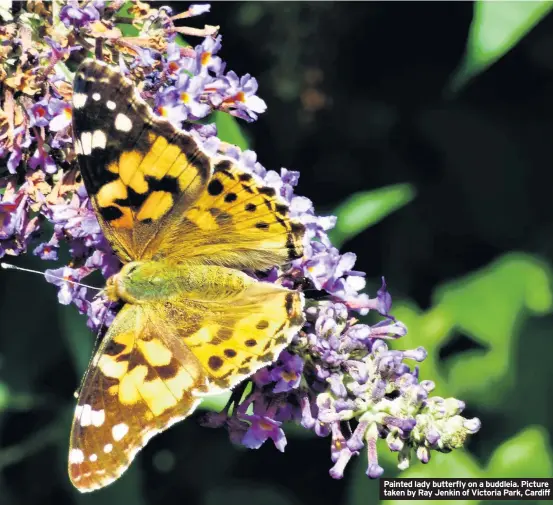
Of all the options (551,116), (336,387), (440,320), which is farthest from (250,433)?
(551,116)

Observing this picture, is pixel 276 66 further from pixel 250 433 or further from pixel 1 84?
pixel 250 433

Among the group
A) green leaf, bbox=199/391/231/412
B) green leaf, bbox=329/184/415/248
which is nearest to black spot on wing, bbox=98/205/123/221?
green leaf, bbox=199/391/231/412

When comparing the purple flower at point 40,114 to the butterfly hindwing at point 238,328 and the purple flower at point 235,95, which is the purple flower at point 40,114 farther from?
the butterfly hindwing at point 238,328

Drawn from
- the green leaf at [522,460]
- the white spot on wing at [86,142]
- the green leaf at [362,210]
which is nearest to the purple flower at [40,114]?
the white spot on wing at [86,142]

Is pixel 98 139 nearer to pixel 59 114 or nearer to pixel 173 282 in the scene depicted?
pixel 59 114

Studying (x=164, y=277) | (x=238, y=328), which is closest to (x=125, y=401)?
(x=238, y=328)

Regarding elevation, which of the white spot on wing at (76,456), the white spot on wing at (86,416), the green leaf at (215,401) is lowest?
the green leaf at (215,401)

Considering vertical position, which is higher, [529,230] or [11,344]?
[529,230]

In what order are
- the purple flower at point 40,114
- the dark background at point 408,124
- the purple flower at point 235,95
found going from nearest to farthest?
the purple flower at point 40,114, the purple flower at point 235,95, the dark background at point 408,124
